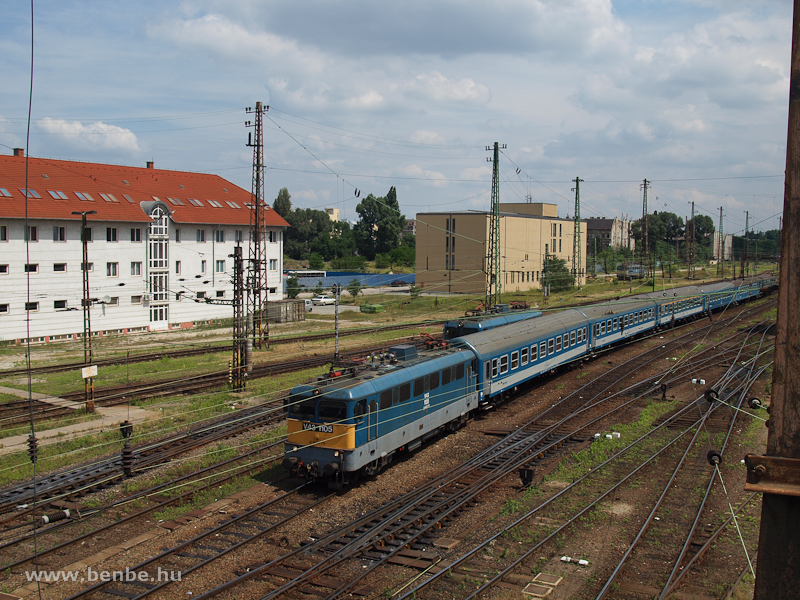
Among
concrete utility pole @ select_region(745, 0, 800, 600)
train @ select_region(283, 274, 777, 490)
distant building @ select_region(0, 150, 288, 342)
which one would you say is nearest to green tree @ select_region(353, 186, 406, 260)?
distant building @ select_region(0, 150, 288, 342)

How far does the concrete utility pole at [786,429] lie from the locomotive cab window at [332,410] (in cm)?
1198

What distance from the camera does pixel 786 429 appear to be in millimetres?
4516

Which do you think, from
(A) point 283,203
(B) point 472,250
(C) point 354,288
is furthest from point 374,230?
(C) point 354,288

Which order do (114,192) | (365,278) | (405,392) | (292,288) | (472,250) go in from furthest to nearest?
(365,278)
(472,250)
(292,288)
(114,192)
(405,392)

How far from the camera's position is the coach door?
1636cm

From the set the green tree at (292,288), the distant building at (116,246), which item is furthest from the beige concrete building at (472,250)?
the distant building at (116,246)

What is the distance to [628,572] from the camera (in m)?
11.9

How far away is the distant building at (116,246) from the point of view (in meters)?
44.5

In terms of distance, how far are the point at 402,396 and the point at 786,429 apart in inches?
540

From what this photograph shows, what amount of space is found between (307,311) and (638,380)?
43.2 meters

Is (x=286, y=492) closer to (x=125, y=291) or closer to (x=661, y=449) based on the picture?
(x=661, y=449)

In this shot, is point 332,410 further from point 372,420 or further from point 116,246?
point 116,246

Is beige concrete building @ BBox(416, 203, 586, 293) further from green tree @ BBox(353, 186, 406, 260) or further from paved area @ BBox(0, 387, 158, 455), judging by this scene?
paved area @ BBox(0, 387, 158, 455)

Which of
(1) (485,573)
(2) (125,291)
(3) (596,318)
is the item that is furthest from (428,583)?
(2) (125,291)
